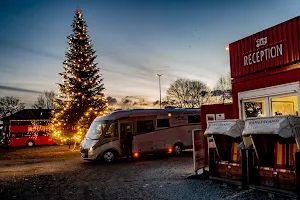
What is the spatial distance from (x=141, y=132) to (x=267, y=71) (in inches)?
344

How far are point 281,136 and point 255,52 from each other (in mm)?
4738

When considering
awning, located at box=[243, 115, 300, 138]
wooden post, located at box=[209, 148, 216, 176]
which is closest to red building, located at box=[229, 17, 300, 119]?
awning, located at box=[243, 115, 300, 138]

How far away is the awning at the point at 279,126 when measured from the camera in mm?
7254

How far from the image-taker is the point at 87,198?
820 centimetres

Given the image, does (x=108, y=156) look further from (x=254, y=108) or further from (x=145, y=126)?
(x=254, y=108)

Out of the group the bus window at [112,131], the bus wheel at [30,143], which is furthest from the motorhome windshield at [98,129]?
the bus wheel at [30,143]

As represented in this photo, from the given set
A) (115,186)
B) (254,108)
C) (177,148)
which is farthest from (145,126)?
(115,186)

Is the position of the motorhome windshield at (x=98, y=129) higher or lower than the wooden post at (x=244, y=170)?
higher

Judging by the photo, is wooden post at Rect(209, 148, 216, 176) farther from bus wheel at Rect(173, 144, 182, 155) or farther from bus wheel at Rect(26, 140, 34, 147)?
bus wheel at Rect(26, 140, 34, 147)

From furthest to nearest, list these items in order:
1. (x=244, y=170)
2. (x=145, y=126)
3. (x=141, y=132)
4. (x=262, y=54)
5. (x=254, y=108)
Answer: (x=145, y=126)
(x=141, y=132)
(x=254, y=108)
(x=262, y=54)
(x=244, y=170)

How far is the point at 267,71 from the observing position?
34.8 feet

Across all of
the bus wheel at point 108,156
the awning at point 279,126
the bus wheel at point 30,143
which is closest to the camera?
the awning at point 279,126

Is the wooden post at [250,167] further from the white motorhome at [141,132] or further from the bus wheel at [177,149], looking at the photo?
the bus wheel at [177,149]

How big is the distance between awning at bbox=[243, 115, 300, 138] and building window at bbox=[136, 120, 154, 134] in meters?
10.1
